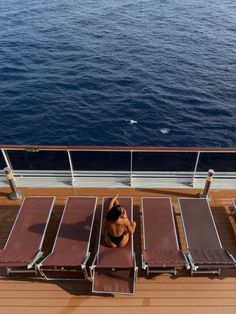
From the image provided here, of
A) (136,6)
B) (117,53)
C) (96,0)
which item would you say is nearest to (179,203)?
(117,53)

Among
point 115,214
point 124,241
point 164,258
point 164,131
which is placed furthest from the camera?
point 164,131

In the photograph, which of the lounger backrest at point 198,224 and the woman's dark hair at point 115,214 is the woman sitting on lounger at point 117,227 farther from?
the lounger backrest at point 198,224

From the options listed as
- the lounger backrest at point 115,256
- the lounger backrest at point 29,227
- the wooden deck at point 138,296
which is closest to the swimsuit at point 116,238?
the lounger backrest at point 115,256

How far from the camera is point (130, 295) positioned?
5.69m

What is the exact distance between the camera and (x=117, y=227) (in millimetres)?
5609

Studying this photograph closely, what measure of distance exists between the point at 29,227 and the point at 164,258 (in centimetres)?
297

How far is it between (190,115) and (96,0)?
38404 mm

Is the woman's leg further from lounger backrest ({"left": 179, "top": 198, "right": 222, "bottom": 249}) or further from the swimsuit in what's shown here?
lounger backrest ({"left": 179, "top": 198, "right": 222, "bottom": 249})

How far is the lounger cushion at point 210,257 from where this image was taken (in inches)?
222

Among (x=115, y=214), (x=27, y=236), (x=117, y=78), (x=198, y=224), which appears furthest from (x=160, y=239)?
(x=117, y=78)

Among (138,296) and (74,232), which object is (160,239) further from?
(74,232)

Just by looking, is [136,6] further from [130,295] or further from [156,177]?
[130,295]

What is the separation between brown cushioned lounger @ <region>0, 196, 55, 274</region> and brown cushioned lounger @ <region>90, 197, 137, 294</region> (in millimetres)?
1228

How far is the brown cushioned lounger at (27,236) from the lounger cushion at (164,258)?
216cm
